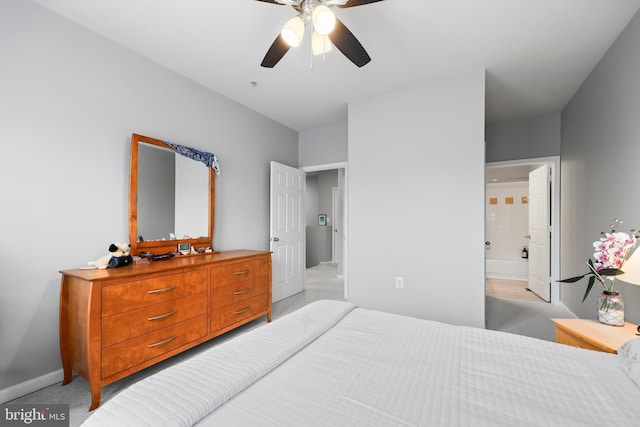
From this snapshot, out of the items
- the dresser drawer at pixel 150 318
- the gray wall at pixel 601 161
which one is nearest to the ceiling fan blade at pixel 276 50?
the dresser drawer at pixel 150 318

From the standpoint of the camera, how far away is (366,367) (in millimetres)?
1010

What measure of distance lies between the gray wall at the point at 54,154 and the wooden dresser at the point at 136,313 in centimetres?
18

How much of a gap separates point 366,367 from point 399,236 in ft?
6.88

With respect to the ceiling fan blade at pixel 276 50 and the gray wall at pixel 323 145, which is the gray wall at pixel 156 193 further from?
the gray wall at pixel 323 145

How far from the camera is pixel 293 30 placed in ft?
5.13

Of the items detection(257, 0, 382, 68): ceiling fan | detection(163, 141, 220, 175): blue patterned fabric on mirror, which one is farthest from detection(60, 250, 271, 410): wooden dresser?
detection(257, 0, 382, 68): ceiling fan

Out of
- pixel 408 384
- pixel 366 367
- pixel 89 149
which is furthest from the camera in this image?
pixel 89 149

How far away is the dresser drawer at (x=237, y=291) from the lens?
2.40 metres

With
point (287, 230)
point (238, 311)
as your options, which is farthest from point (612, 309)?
point (287, 230)

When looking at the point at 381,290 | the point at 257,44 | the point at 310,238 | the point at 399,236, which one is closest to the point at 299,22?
the point at 257,44

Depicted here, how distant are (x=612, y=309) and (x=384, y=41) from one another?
246 cm

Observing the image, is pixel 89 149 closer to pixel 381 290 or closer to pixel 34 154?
pixel 34 154

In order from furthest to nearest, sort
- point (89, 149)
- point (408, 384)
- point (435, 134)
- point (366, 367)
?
1. point (435, 134)
2. point (89, 149)
3. point (366, 367)
4. point (408, 384)

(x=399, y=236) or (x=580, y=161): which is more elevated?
(x=580, y=161)
